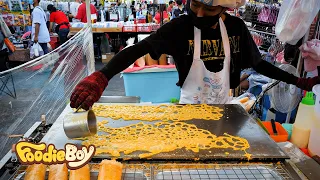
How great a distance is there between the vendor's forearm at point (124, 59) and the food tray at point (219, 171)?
52cm

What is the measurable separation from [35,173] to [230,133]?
84cm

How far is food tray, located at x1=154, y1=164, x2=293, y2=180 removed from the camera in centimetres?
102

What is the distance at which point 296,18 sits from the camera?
1.93 meters

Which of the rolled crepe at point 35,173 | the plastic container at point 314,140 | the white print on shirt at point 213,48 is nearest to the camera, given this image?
the rolled crepe at point 35,173

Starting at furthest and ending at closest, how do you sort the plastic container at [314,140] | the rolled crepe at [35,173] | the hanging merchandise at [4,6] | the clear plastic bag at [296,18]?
1. the hanging merchandise at [4,6]
2. the clear plastic bag at [296,18]
3. the plastic container at [314,140]
4. the rolled crepe at [35,173]

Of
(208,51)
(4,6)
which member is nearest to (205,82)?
(208,51)

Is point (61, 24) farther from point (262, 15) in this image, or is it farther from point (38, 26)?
point (262, 15)

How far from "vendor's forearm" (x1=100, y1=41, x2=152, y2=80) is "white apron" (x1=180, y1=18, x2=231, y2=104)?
33cm

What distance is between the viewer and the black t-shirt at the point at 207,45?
Answer: 5.34 feet

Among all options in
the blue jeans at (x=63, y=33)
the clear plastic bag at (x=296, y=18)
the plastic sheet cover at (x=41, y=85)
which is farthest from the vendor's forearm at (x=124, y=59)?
the blue jeans at (x=63, y=33)

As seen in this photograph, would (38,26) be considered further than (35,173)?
Yes

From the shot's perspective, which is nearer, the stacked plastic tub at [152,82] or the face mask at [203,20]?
the face mask at [203,20]

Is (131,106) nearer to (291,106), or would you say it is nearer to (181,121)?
(181,121)

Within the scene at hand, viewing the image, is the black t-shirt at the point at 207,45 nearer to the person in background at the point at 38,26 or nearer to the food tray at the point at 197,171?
the food tray at the point at 197,171
